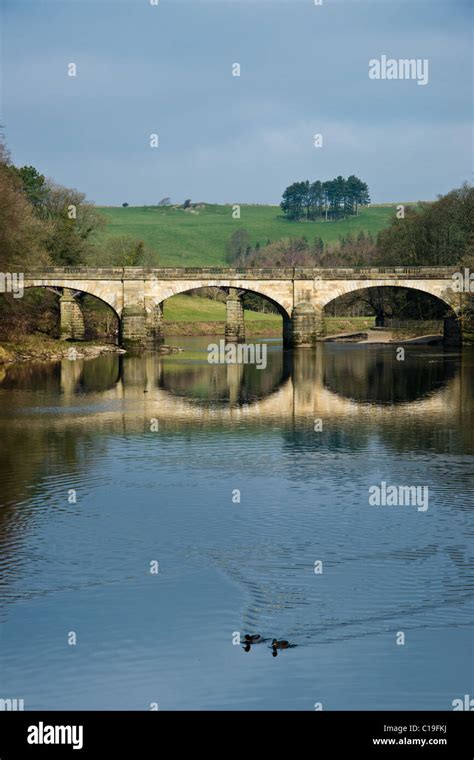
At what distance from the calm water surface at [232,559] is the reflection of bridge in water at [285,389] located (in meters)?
0.86

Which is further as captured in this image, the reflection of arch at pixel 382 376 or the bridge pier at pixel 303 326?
the bridge pier at pixel 303 326

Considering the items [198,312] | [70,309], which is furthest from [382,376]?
[198,312]

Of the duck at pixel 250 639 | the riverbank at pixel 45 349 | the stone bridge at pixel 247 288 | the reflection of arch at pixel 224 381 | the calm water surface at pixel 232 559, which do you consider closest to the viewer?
the calm water surface at pixel 232 559

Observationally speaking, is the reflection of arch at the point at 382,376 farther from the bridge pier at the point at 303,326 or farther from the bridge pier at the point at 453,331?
the bridge pier at the point at 453,331

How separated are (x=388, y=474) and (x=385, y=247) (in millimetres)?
103678

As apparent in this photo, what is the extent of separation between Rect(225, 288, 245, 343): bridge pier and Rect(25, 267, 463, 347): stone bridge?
7540mm

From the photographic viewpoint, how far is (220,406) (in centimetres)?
5662

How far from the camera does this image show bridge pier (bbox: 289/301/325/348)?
109375mm

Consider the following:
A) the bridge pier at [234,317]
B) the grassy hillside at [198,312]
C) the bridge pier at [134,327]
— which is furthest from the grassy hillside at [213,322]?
the bridge pier at [134,327]

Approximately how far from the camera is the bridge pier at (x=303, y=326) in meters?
109

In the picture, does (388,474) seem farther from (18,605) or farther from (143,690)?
(143,690)

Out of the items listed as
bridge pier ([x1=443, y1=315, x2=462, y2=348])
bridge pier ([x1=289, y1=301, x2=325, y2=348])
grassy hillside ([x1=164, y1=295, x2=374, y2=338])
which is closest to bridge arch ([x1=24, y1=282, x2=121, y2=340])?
bridge pier ([x1=289, y1=301, x2=325, y2=348])

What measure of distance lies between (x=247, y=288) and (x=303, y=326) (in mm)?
6912

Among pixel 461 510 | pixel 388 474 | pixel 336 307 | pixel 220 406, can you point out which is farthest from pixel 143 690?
pixel 336 307
